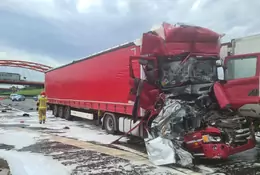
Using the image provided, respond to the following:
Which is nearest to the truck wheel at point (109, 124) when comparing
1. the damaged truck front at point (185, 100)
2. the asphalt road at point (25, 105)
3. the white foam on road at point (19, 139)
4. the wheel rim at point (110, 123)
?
the wheel rim at point (110, 123)

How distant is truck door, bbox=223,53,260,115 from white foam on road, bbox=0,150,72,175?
4.10 metres

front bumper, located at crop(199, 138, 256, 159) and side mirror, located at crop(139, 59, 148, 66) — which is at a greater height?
side mirror, located at crop(139, 59, 148, 66)

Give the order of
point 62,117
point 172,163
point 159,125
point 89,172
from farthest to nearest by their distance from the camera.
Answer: point 62,117 < point 159,125 < point 172,163 < point 89,172

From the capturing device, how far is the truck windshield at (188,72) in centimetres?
778

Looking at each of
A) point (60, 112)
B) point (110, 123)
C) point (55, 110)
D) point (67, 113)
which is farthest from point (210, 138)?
point (55, 110)

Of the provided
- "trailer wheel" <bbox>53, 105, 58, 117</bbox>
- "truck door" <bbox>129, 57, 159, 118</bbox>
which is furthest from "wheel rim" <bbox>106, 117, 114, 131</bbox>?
"trailer wheel" <bbox>53, 105, 58, 117</bbox>

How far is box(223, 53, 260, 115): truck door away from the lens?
6.54 metres

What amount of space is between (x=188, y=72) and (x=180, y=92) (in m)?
0.58

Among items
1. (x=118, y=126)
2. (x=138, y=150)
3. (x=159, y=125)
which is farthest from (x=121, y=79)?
(x=159, y=125)

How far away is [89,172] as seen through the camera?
600 centimetres

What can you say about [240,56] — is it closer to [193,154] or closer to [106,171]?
[193,154]

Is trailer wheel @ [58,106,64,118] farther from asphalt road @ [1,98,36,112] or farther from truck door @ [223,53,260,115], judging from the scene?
truck door @ [223,53,260,115]

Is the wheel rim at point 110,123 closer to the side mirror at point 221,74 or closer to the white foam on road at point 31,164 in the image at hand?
the white foam on road at point 31,164

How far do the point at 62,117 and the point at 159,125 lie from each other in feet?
42.5
